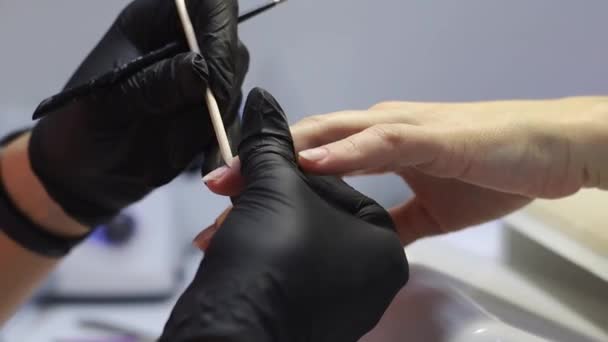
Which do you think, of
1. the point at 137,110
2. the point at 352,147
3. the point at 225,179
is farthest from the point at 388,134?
the point at 137,110

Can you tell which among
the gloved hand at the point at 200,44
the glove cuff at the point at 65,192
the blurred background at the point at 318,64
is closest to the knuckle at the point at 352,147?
the gloved hand at the point at 200,44

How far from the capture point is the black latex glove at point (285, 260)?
0.31 m

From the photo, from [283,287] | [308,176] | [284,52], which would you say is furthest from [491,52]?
[283,287]

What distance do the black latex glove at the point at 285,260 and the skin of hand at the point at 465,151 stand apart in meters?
0.03

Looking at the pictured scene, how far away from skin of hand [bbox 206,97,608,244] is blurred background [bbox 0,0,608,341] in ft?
1.15

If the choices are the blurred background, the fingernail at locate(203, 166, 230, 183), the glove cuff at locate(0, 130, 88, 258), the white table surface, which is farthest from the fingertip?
the blurred background

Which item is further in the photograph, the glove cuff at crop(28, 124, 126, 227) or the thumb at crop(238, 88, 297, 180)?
the glove cuff at crop(28, 124, 126, 227)

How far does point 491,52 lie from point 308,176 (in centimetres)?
63

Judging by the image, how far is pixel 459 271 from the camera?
0.58 m

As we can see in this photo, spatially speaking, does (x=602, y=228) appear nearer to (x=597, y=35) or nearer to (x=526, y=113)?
(x=526, y=113)

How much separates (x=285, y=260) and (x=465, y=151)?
0.22 m

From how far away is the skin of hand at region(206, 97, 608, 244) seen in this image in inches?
17.2

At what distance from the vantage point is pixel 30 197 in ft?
2.15

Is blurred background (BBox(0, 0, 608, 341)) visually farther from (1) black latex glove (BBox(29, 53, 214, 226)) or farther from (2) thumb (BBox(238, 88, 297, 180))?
(2) thumb (BBox(238, 88, 297, 180))
